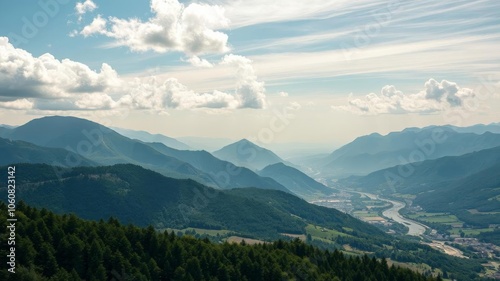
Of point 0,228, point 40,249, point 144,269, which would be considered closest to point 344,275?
point 144,269

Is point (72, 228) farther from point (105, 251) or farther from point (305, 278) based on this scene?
point (305, 278)

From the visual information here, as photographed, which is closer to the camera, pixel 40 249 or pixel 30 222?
pixel 40 249

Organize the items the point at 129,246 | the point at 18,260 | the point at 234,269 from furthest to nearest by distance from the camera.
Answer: the point at 234,269 < the point at 129,246 < the point at 18,260

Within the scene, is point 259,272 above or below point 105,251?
below

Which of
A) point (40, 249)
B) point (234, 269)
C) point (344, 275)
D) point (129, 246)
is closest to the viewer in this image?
point (40, 249)

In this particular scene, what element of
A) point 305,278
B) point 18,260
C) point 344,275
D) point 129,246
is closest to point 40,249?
point 18,260

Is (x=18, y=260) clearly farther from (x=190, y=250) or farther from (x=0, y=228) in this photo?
(x=190, y=250)

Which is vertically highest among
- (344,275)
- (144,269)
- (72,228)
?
(72,228)
